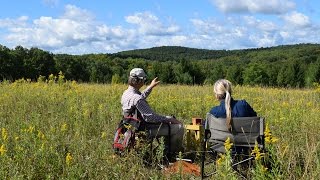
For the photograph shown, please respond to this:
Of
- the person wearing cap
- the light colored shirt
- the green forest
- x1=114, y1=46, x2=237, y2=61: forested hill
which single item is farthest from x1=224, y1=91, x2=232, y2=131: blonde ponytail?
x1=114, y1=46, x2=237, y2=61: forested hill

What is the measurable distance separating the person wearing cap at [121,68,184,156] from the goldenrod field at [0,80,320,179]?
22.2 inches

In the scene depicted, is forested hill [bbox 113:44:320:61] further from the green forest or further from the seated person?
the seated person

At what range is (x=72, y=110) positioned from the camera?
309 inches

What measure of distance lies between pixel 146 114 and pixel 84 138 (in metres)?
0.86

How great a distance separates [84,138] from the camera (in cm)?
552

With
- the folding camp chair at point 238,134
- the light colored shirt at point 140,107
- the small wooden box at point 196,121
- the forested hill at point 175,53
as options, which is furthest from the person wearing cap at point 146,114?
the forested hill at point 175,53

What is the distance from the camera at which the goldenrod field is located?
160 inches

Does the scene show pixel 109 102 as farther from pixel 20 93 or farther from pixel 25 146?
pixel 25 146

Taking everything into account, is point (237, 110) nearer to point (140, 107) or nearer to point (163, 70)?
point (140, 107)

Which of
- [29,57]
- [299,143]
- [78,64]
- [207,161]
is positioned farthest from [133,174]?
[78,64]

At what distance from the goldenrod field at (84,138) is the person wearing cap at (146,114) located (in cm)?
56

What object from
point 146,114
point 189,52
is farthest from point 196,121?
point 189,52

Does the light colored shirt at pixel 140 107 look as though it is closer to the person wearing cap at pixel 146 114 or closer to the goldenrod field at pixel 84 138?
the person wearing cap at pixel 146 114

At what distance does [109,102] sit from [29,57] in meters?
40.3
